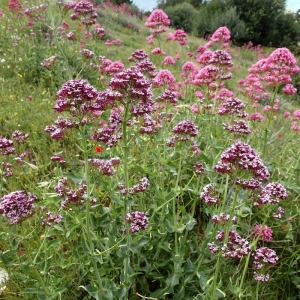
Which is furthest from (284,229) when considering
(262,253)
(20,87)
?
(20,87)

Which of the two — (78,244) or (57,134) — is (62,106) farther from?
(78,244)

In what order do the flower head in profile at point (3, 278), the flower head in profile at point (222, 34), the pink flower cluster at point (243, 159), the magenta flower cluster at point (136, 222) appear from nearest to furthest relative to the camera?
the pink flower cluster at point (243, 159) → the magenta flower cluster at point (136, 222) → the flower head in profile at point (3, 278) → the flower head in profile at point (222, 34)

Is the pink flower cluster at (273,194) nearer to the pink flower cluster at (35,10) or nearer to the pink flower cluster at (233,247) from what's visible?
the pink flower cluster at (233,247)

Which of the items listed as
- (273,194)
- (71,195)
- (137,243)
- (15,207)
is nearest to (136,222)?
(137,243)

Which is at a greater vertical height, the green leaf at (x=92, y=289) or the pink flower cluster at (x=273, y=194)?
the pink flower cluster at (x=273, y=194)

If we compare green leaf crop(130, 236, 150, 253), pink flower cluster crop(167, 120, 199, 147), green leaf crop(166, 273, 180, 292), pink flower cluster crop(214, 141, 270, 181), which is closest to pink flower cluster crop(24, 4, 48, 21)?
pink flower cluster crop(167, 120, 199, 147)

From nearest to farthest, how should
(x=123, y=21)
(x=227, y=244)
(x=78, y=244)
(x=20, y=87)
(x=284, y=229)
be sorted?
(x=227, y=244) → (x=78, y=244) → (x=284, y=229) → (x=20, y=87) → (x=123, y=21)

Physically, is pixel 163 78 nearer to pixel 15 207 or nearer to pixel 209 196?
pixel 209 196

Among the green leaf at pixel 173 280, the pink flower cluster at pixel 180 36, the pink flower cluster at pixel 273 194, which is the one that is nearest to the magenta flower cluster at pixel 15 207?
the green leaf at pixel 173 280

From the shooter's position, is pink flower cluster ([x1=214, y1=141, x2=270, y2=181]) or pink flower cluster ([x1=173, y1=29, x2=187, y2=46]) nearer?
pink flower cluster ([x1=214, y1=141, x2=270, y2=181])

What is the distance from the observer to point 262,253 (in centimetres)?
244

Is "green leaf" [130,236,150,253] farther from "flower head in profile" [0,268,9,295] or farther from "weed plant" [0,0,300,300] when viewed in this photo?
"flower head in profile" [0,268,9,295]

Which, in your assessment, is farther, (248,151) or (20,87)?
(20,87)

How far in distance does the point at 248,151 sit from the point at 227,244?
2.41 feet
